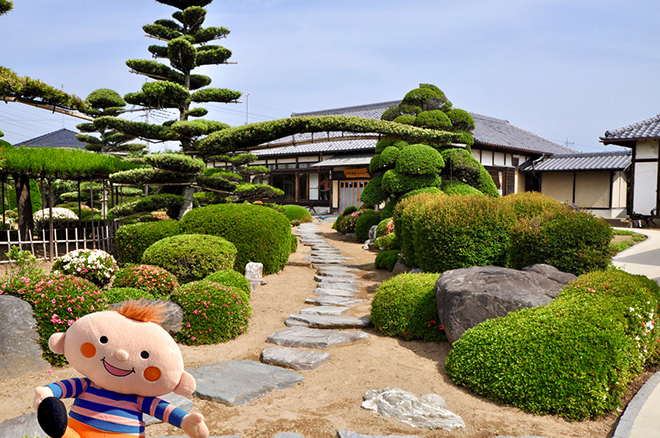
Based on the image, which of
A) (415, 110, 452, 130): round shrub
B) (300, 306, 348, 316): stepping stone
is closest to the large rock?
(300, 306, 348, 316): stepping stone

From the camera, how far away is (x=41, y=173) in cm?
1095

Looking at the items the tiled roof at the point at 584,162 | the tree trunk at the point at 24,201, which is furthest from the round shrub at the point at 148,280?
the tiled roof at the point at 584,162

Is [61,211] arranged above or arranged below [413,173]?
below

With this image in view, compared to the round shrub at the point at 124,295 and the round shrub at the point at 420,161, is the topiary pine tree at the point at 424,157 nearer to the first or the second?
the round shrub at the point at 420,161

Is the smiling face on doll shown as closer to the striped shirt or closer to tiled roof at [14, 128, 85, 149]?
the striped shirt

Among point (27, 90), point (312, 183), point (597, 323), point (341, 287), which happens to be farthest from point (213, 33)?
point (312, 183)

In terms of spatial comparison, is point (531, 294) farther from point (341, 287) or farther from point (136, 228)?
point (136, 228)

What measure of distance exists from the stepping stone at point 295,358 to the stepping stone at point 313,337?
0.28 metres

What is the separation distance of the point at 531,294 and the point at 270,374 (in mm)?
3146

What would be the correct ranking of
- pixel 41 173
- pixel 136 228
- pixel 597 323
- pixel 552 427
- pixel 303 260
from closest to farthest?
pixel 552 427
pixel 597 323
pixel 136 228
pixel 41 173
pixel 303 260

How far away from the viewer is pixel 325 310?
24.0 ft

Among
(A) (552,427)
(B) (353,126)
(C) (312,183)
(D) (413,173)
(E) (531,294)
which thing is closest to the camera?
(A) (552,427)

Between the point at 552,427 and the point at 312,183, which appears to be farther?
the point at 312,183

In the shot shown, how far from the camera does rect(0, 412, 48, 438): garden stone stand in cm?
332
